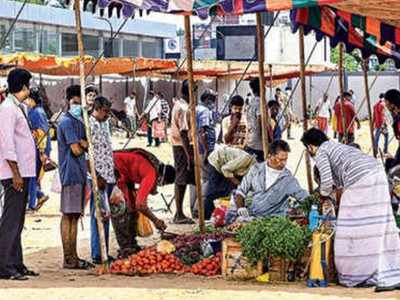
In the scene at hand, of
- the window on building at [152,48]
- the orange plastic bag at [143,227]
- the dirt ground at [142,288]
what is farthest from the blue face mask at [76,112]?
the window on building at [152,48]

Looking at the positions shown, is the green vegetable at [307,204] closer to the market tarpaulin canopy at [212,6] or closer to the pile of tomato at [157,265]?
the pile of tomato at [157,265]

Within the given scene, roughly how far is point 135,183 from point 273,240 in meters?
1.81

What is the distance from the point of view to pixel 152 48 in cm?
4644

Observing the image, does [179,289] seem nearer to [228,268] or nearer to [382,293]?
[228,268]

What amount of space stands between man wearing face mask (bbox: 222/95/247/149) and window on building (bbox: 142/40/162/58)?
34.1m

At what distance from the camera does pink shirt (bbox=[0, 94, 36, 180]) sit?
329 inches

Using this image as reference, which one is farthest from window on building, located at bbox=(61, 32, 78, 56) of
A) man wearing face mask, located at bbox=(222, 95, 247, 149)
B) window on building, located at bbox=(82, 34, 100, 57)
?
man wearing face mask, located at bbox=(222, 95, 247, 149)

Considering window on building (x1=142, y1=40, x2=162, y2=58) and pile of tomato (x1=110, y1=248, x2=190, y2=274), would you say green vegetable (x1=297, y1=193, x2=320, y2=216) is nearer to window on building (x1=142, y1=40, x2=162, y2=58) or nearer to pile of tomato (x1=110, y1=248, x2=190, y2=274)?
pile of tomato (x1=110, y1=248, x2=190, y2=274)

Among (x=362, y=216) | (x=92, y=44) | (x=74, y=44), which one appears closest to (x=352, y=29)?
(x=362, y=216)

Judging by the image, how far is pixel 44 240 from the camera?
1138 cm

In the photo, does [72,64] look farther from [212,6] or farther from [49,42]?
[49,42]

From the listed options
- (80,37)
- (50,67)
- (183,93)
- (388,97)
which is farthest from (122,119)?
(80,37)

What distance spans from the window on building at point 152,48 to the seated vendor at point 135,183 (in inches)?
1417

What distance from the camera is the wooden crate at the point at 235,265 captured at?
28.0 feet
